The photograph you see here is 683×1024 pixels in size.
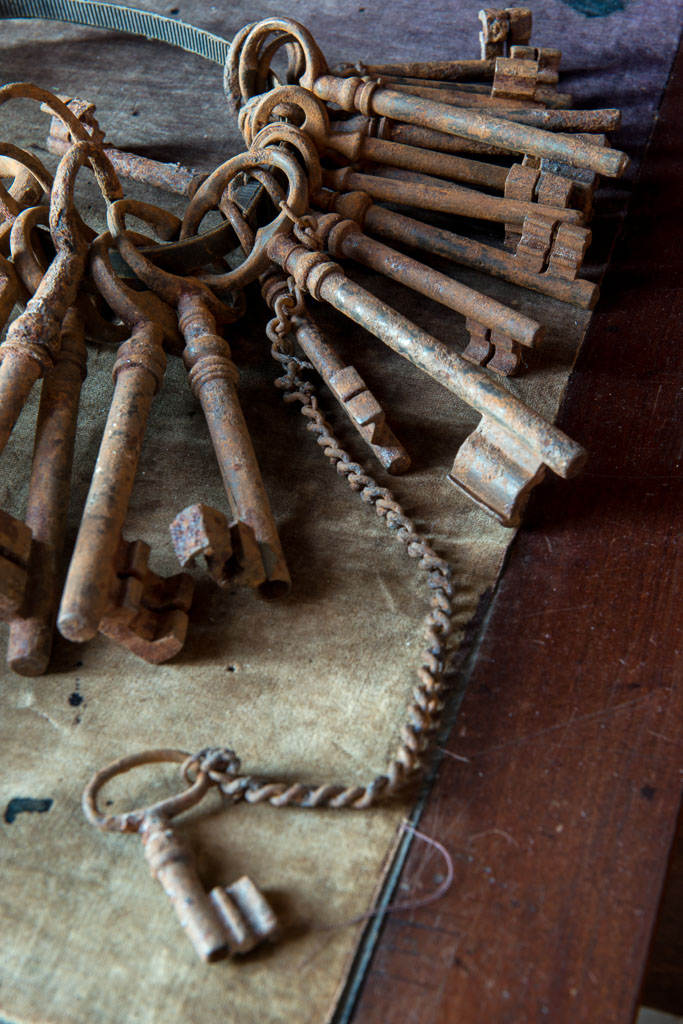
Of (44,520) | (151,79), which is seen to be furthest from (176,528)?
(151,79)

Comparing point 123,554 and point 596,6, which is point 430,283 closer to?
point 123,554

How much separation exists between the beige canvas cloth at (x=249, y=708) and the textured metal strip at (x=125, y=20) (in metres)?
1.52

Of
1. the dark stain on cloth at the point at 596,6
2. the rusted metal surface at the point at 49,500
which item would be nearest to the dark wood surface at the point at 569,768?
the rusted metal surface at the point at 49,500

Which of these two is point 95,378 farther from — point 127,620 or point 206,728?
point 206,728

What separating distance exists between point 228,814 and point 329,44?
8.95 ft

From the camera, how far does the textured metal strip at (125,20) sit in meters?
2.99

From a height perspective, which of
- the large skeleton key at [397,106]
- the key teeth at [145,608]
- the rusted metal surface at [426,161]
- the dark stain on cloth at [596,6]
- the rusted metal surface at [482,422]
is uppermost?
the dark stain on cloth at [596,6]

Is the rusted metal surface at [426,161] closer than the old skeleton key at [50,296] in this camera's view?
No

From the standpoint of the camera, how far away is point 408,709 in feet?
4.83

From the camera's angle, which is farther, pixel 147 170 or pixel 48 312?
pixel 147 170

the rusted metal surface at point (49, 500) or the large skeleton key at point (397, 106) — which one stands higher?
the large skeleton key at point (397, 106)

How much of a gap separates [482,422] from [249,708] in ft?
2.40

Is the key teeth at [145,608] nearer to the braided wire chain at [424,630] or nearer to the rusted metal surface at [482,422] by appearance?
the braided wire chain at [424,630]

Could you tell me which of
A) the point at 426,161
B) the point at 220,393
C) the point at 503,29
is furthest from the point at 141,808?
the point at 503,29
